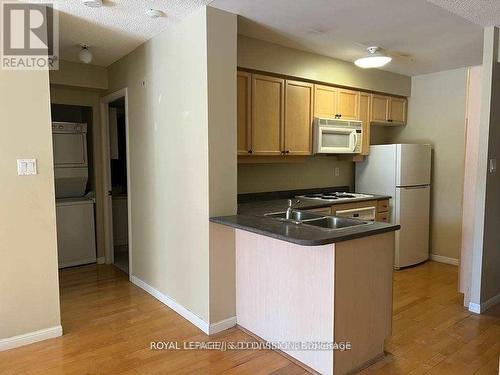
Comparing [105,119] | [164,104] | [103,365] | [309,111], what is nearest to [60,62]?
[105,119]

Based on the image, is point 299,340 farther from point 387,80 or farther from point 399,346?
point 387,80

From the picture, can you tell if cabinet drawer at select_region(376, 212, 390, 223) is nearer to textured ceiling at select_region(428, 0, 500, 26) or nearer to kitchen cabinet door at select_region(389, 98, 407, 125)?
kitchen cabinet door at select_region(389, 98, 407, 125)

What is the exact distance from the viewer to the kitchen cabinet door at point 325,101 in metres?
3.98

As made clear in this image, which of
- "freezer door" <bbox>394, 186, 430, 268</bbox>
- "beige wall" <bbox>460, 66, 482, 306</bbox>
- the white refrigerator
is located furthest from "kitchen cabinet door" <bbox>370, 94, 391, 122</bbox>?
"beige wall" <bbox>460, 66, 482, 306</bbox>

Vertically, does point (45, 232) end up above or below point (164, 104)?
below

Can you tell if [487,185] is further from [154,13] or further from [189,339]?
[154,13]

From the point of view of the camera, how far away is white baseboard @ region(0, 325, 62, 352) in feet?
8.43

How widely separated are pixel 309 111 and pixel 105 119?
2459mm

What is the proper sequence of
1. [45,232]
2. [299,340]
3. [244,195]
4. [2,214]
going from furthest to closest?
[244,195]
[45,232]
[2,214]
[299,340]

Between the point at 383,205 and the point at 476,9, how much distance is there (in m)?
2.20

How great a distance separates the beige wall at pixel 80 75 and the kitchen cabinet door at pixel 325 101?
95.6 inches

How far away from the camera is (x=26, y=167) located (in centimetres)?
257

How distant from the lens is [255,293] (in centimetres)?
271

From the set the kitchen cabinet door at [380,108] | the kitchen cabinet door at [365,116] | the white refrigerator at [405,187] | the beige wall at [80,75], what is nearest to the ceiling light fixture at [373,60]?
the kitchen cabinet door at [365,116]
